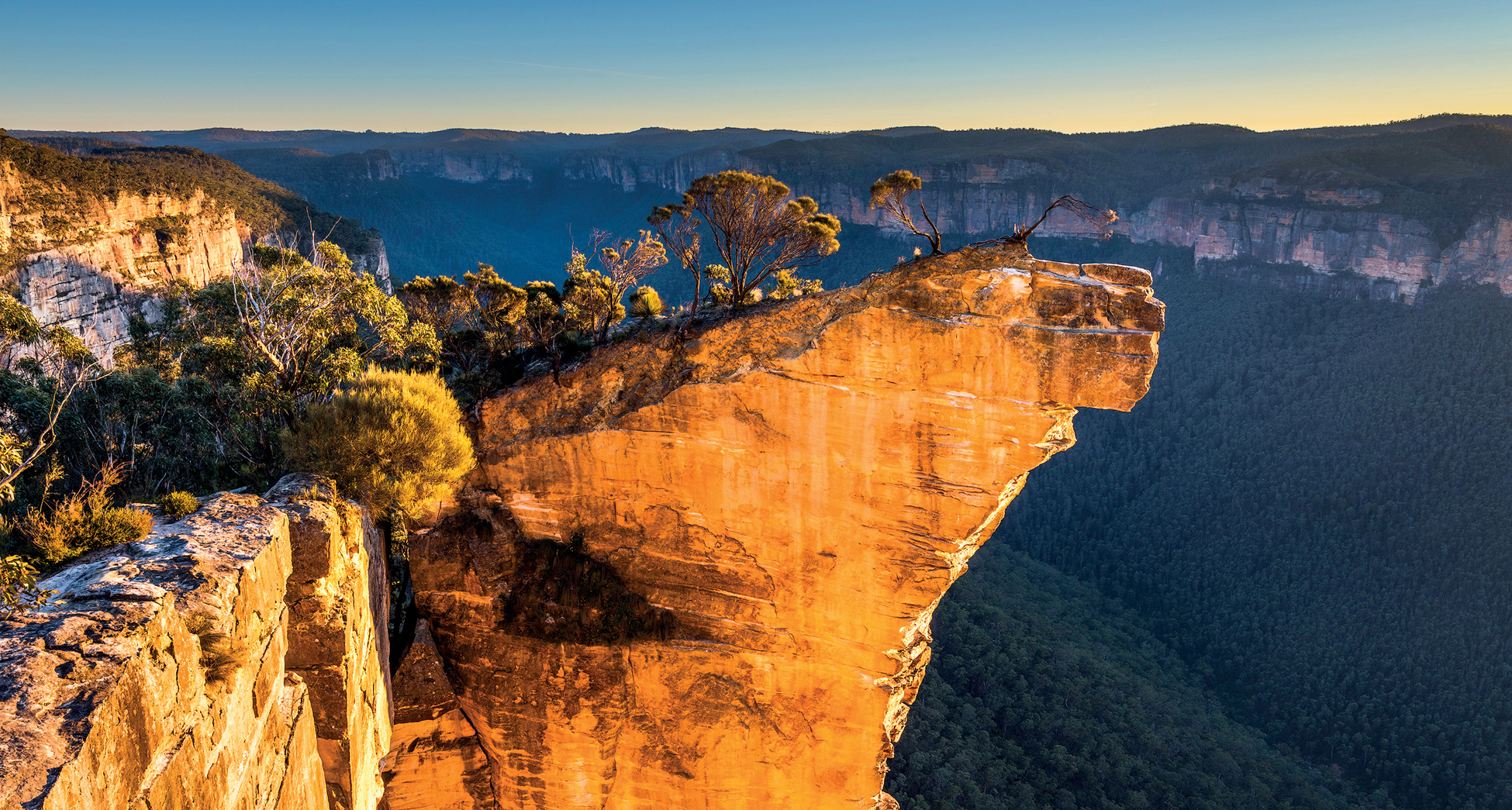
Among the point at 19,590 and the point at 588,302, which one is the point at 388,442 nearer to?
the point at 588,302

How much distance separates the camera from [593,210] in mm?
153250

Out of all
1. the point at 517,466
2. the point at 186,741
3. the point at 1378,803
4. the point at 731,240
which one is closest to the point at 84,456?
the point at 517,466

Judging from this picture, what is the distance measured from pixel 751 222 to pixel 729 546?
7.51 metres

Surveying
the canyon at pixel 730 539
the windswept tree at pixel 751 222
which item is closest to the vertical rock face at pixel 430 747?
the canyon at pixel 730 539

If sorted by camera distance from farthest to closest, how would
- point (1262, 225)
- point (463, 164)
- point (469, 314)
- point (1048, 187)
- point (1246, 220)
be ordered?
point (463, 164)
point (1048, 187)
point (1246, 220)
point (1262, 225)
point (469, 314)

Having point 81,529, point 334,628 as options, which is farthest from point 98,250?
point 334,628

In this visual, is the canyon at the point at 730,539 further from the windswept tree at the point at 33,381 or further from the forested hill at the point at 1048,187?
the forested hill at the point at 1048,187

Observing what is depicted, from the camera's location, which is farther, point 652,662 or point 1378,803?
point 1378,803

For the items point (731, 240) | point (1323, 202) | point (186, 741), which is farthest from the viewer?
point (1323, 202)

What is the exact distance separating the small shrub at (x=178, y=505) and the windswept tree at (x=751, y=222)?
1038cm

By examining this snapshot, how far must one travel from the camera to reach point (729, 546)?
50.3ft

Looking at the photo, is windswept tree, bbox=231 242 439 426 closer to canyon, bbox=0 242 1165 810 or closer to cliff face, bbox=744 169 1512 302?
canyon, bbox=0 242 1165 810

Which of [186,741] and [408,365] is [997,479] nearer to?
[186,741]

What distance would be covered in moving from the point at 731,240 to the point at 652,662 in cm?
983
